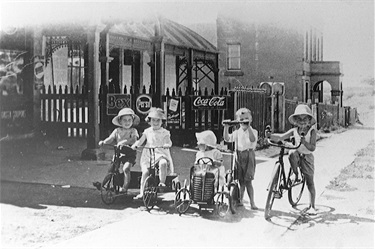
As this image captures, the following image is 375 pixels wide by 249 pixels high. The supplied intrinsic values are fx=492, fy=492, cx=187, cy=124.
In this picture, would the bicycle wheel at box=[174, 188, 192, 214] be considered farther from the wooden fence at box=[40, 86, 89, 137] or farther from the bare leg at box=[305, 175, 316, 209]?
the wooden fence at box=[40, 86, 89, 137]

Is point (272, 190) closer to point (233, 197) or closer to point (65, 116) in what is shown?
point (233, 197)

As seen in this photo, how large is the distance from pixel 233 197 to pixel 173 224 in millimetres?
796

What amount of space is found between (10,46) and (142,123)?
3.50 metres

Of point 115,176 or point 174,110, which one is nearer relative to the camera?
point 115,176

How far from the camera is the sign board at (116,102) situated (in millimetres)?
8969

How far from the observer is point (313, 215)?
5664mm

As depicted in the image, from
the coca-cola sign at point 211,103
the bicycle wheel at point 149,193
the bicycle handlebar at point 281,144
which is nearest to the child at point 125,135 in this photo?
the bicycle wheel at point 149,193

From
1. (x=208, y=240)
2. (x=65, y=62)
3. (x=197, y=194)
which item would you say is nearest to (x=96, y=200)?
(x=197, y=194)

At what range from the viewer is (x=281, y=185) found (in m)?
5.69

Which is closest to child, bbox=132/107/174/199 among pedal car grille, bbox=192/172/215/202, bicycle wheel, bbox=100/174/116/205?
bicycle wheel, bbox=100/174/116/205

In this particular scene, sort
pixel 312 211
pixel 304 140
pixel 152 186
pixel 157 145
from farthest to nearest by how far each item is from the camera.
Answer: pixel 157 145, pixel 152 186, pixel 312 211, pixel 304 140

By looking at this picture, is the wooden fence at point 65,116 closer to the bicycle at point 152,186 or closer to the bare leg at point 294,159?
the bicycle at point 152,186

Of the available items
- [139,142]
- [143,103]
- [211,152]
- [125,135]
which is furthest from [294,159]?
[143,103]

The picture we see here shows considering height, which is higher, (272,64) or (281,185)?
(272,64)
